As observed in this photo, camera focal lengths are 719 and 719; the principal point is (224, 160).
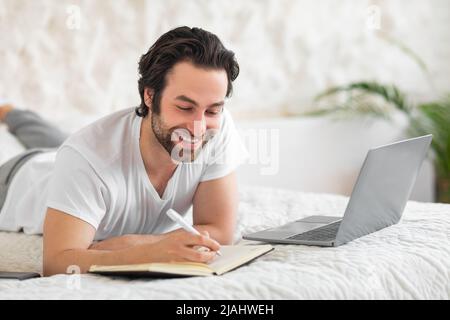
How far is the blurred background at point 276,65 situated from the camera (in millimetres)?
2961

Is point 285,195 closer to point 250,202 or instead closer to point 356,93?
point 250,202

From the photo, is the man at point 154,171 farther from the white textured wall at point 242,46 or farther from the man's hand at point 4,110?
the white textured wall at point 242,46

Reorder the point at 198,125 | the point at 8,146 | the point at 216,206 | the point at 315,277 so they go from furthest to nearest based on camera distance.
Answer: the point at 8,146, the point at 216,206, the point at 198,125, the point at 315,277

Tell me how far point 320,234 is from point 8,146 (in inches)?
53.4

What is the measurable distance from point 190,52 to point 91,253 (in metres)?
0.51

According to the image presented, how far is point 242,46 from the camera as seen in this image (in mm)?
3613

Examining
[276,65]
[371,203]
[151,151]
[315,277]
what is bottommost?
[315,277]

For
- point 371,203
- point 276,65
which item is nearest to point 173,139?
point 371,203

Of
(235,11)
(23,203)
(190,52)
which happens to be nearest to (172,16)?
(235,11)

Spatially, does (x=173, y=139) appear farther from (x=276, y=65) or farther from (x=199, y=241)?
(x=276, y=65)

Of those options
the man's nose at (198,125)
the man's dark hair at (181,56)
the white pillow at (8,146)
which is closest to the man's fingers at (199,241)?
the man's nose at (198,125)

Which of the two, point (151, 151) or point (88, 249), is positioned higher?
point (151, 151)

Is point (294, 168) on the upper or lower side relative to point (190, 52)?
lower

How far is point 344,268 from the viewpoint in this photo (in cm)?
137
